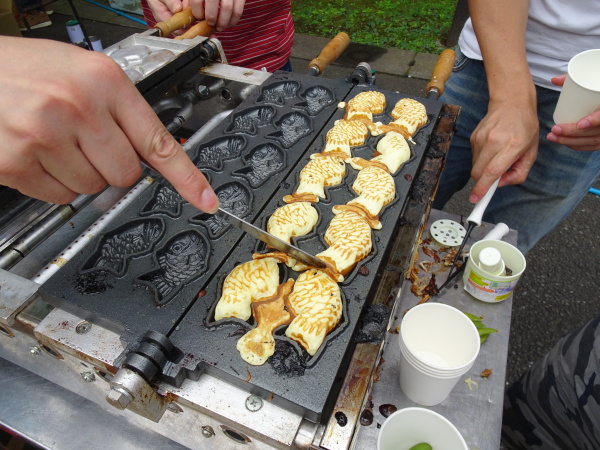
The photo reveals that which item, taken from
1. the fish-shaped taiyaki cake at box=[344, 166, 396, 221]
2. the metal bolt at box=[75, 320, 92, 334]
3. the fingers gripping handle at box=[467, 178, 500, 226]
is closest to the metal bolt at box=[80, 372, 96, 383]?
the metal bolt at box=[75, 320, 92, 334]

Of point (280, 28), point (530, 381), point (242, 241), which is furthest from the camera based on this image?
point (280, 28)

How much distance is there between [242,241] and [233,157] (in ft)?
1.81

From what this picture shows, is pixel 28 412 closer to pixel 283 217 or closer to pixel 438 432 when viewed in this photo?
pixel 283 217

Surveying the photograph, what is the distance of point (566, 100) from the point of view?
5.84 ft

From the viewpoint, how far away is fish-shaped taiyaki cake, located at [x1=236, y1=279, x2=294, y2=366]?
124 cm

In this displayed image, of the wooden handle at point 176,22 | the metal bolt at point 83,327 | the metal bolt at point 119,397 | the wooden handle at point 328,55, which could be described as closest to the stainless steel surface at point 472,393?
the metal bolt at point 119,397

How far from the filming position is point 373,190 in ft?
5.75

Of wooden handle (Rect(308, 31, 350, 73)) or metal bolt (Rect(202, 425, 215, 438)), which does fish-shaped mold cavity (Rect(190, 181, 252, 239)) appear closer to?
metal bolt (Rect(202, 425, 215, 438))

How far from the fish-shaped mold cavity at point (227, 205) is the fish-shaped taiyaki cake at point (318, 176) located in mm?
182

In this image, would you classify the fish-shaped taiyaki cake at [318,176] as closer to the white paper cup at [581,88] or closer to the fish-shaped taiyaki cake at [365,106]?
the fish-shaped taiyaki cake at [365,106]

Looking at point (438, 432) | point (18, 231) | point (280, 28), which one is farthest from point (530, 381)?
point (280, 28)

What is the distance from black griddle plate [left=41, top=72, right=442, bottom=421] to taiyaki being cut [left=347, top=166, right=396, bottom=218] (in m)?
0.04

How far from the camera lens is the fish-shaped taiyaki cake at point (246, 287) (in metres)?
1.36

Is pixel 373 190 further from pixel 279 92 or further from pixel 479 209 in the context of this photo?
pixel 279 92
